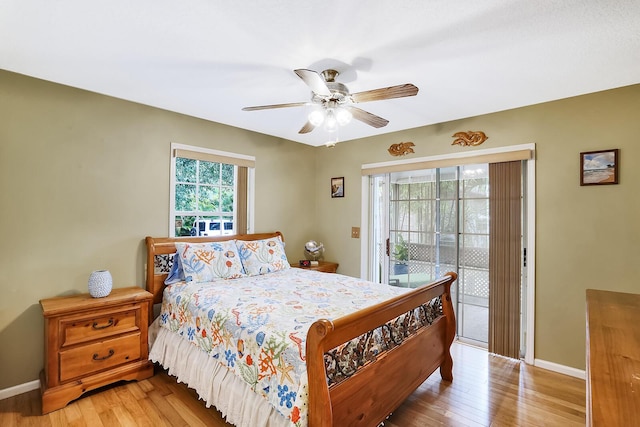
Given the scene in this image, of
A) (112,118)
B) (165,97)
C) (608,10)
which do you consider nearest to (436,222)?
(608,10)

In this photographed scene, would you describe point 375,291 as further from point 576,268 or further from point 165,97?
point 165,97

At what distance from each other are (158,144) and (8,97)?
1093mm

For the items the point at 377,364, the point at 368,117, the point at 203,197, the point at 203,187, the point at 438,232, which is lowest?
the point at 377,364

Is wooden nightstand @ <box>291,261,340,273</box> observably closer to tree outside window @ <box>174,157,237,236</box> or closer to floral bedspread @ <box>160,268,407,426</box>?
floral bedspread @ <box>160,268,407,426</box>

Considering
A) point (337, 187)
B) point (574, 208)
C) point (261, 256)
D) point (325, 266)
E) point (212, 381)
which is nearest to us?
point (212, 381)

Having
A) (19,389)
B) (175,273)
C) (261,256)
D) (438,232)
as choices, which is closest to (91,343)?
(19,389)

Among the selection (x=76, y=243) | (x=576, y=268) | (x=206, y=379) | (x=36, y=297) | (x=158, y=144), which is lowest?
(x=206, y=379)

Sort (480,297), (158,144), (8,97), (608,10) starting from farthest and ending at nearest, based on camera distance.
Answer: (480,297) → (158,144) → (8,97) → (608,10)

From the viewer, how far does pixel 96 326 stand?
242 cm

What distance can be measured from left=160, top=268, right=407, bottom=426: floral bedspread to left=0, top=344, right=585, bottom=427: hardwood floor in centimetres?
45

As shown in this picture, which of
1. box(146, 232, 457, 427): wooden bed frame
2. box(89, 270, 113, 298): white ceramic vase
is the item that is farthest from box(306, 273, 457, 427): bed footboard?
box(89, 270, 113, 298): white ceramic vase

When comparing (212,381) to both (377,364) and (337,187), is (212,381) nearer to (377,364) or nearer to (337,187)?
(377,364)

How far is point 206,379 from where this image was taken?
2180mm

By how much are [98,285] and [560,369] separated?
159 inches
